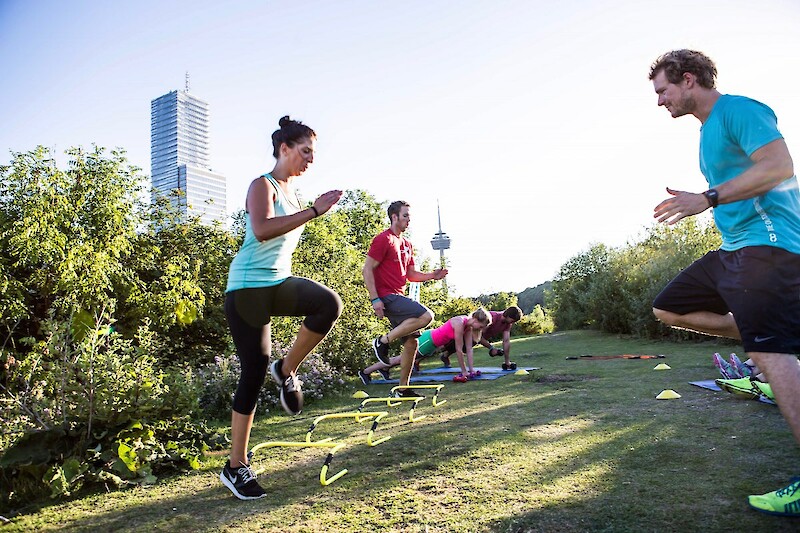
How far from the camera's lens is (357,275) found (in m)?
8.39

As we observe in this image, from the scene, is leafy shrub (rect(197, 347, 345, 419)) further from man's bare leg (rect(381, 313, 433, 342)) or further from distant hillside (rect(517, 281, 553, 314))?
distant hillside (rect(517, 281, 553, 314))

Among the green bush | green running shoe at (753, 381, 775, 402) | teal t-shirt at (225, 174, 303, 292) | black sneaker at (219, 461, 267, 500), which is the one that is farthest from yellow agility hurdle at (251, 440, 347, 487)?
the green bush

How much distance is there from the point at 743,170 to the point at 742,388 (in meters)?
2.43

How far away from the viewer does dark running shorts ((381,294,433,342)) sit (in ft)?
17.4

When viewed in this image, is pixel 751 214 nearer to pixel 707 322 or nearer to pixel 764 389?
pixel 707 322

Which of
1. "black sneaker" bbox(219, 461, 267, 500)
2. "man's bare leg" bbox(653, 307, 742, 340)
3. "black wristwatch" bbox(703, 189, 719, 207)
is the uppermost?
"black wristwatch" bbox(703, 189, 719, 207)

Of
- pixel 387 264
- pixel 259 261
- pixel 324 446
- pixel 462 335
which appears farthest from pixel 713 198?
pixel 462 335

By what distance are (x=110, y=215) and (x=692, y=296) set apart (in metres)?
5.93

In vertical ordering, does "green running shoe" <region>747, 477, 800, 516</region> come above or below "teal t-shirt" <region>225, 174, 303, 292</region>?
below

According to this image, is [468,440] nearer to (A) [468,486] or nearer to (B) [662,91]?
(A) [468,486]

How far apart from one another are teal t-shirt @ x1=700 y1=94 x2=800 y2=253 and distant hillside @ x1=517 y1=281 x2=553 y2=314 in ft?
73.6

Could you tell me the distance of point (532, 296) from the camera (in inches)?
1018

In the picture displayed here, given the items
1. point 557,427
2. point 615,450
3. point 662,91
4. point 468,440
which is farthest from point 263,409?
point 662,91

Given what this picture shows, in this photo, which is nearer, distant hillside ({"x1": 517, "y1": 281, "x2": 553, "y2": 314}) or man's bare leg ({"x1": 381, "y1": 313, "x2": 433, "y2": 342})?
man's bare leg ({"x1": 381, "y1": 313, "x2": 433, "y2": 342})
